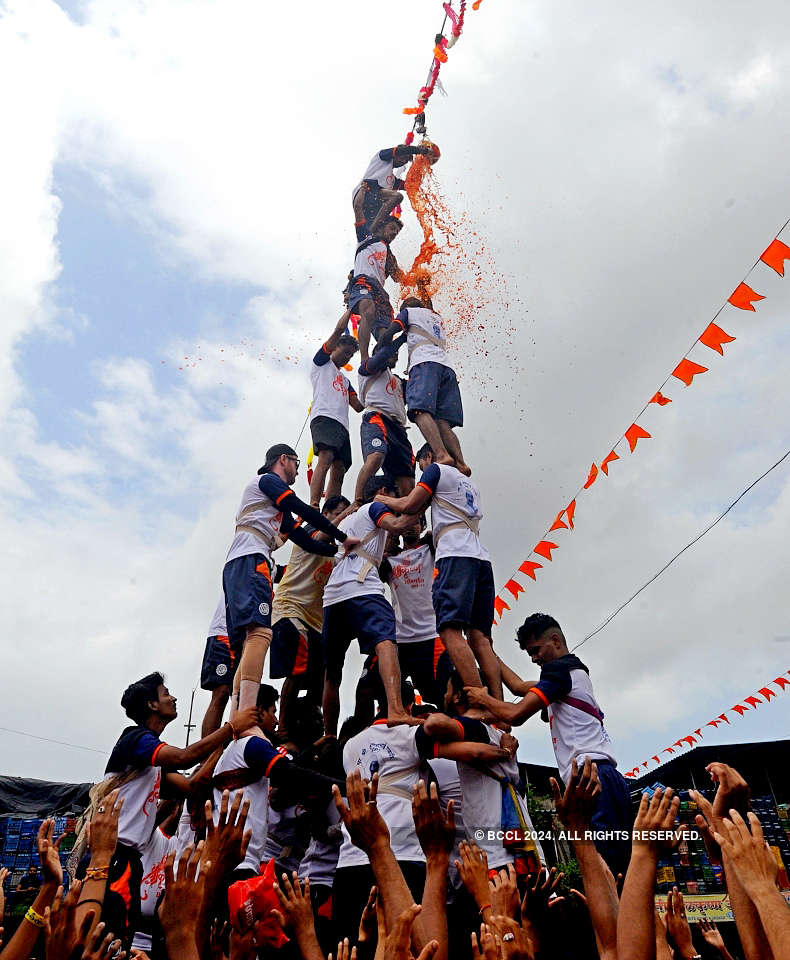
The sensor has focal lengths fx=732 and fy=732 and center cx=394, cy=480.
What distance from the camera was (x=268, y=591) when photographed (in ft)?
20.0

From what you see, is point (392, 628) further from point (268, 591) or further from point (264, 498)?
point (264, 498)

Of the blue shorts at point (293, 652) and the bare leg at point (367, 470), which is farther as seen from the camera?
the bare leg at point (367, 470)

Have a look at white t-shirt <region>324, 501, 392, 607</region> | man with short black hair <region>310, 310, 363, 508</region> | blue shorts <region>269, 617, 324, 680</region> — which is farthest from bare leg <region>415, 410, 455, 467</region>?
blue shorts <region>269, 617, 324, 680</region>

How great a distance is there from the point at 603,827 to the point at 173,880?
2889 mm

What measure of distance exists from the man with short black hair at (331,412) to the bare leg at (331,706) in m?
2.88

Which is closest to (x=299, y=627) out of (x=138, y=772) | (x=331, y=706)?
(x=331, y=706)

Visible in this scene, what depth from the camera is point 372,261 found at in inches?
380

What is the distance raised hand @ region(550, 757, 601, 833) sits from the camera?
2701 millimetres

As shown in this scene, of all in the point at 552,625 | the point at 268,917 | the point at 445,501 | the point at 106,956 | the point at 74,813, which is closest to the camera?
the point at 106,956

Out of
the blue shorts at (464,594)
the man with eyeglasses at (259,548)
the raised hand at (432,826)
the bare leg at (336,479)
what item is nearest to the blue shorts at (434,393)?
the bare leg at (336,479)

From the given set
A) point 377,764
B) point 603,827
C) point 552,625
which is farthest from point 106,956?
point 552,625

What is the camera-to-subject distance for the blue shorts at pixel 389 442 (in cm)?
869

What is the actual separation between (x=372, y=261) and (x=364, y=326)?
1097 mm

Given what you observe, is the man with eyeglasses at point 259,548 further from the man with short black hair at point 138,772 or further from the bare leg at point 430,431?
the bare leg at point 430,431
